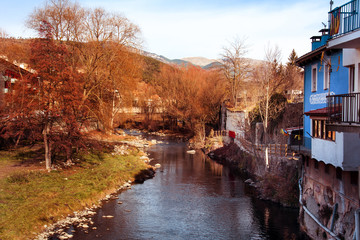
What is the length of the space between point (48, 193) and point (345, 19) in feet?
49.9

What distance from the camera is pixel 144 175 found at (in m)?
25.7

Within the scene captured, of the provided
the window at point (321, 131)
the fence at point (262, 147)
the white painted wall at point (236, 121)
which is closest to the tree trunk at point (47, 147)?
the fence at point (262, 147)

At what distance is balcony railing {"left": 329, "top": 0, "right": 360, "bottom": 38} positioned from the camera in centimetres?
914

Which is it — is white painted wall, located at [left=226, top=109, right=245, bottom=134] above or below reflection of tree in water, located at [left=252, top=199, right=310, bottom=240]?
above

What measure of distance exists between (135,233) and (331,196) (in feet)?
26.5

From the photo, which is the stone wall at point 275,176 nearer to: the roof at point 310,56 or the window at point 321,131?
the roof at point 310,56

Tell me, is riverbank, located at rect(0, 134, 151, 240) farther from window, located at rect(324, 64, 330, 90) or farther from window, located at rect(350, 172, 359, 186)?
window, located at rect(324, 64, 330, 90)

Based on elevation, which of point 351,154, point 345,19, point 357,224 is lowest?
point 357,224

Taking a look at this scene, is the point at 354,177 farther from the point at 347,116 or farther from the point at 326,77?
the point at 326,77

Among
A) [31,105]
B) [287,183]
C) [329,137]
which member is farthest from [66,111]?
[329,137]

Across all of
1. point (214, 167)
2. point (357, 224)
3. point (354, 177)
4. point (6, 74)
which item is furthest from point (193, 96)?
point (357, 224)

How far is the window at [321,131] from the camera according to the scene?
37.6 feet

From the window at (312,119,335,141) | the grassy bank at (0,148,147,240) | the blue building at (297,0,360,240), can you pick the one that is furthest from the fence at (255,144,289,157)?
the grassy bank at (0,148,147,240)

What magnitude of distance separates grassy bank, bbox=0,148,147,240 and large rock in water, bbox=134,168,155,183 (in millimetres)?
471
